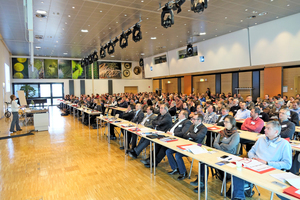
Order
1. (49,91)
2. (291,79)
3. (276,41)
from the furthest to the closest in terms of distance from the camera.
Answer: (49,91)
(291,79)
(276,41)

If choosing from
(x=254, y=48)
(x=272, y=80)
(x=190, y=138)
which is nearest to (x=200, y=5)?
(x=190, y=138)

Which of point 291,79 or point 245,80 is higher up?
point 245,80

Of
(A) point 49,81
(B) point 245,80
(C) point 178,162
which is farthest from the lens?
(A) point 49,81

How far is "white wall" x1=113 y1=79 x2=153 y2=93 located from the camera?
90.1ft

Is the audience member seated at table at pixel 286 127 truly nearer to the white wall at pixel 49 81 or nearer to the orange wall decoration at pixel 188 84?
the orange wall decoration at pixel 188 84

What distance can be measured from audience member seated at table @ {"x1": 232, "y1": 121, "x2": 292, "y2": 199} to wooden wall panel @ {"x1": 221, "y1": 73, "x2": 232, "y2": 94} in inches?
596

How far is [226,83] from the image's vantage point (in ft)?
58.1

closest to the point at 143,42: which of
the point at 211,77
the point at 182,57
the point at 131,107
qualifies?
the point at 182,57

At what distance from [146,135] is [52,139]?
4.91 meters

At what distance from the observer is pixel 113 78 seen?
89.5 ft

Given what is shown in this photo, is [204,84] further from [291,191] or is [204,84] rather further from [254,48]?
[291,191]

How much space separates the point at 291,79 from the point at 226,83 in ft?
16.6

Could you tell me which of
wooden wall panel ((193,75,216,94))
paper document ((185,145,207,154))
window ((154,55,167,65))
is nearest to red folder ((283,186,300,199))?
paper document ((185,145,207,154))

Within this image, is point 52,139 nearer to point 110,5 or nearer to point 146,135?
point 146,135
